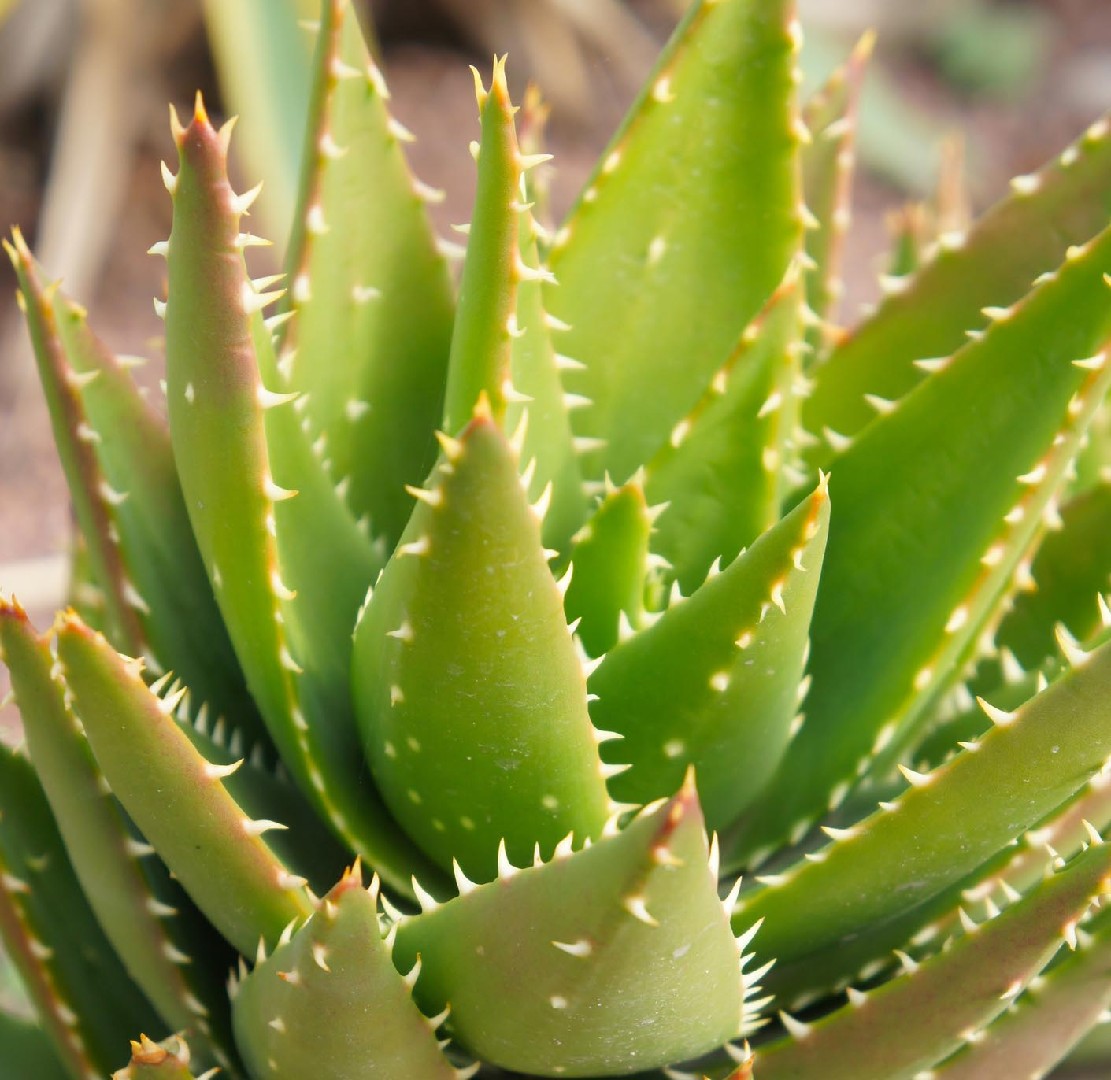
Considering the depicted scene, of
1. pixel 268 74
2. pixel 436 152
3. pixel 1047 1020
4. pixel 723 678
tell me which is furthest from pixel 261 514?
pixel 436 152

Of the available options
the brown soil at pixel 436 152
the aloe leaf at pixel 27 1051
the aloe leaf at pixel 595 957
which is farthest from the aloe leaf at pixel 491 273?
the brown soil at pixel 436 152

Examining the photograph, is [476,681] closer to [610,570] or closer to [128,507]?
[610,570]

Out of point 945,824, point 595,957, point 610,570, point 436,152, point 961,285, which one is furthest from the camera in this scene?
point 436,152

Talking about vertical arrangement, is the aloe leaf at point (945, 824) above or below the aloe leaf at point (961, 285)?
below

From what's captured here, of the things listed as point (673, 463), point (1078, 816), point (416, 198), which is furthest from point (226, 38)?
point (1078, 816)

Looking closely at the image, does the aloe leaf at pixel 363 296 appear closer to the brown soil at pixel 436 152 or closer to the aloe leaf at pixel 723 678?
the aloe leaf at pixel 723 678

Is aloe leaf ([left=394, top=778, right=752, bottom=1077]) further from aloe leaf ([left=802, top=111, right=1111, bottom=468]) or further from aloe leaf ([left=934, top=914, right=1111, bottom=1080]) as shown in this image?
aloe leaf ([left=802, top=111, right=1111, bottom=468])

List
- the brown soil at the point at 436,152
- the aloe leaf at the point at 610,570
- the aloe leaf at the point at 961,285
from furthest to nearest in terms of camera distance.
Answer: the brown soil at the point at 436,152 → the aloe leaf at the point at 961,285 → the aloe leaf at the point at 610,570
